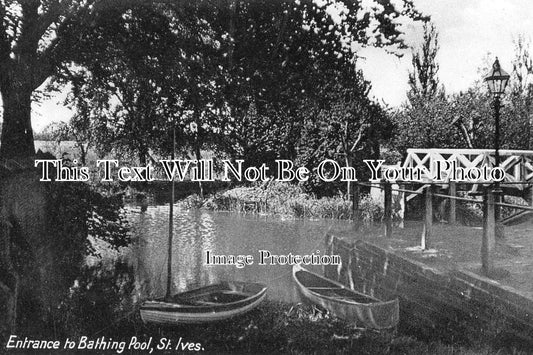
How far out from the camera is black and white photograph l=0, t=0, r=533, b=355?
373 cm

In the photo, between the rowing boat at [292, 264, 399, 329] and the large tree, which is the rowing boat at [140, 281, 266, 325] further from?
the large tree

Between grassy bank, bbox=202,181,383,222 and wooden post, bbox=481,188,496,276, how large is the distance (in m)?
1.00

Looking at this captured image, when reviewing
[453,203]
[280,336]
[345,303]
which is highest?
[453,203]

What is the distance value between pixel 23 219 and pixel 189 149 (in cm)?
145

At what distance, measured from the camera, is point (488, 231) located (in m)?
3.90

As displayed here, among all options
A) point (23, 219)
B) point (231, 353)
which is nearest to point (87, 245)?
point (23, 219)

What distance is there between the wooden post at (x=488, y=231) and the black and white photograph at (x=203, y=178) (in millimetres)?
15

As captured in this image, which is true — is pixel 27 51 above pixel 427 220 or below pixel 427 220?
above

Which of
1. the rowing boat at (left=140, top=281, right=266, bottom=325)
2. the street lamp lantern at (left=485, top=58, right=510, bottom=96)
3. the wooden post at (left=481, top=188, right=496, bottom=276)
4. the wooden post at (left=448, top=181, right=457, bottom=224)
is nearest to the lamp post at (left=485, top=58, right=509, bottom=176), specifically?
the street lamp lantern at (left=485, top=58, right=510, bottom=96)

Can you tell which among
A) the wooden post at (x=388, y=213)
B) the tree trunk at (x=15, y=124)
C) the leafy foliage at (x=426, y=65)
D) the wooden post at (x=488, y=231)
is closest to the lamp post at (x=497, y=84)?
the wooden post at (x=488, y=231)

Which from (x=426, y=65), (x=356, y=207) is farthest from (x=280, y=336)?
(x=426, y=65)

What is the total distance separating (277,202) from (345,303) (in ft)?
3.42

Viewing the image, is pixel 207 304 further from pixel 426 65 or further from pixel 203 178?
pixel 426 65

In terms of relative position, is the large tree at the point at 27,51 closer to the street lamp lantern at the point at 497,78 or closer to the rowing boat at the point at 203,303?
the rowing boat at the point at 203,303
